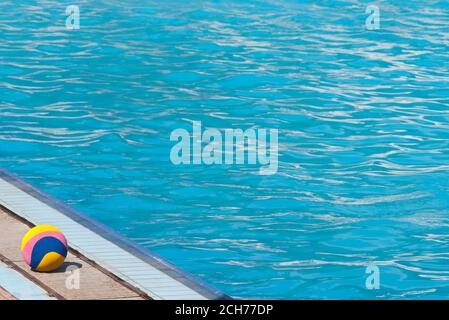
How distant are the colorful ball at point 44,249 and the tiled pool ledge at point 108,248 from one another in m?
0.28

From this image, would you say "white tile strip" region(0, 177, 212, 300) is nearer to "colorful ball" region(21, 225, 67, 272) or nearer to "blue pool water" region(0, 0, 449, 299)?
"colorful ball" region(21, 225, 67, 272)

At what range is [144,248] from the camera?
7.38m

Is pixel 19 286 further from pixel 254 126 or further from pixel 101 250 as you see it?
pixel 254 126

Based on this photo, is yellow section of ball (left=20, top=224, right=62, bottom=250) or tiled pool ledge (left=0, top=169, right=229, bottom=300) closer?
tiled pool ledge (left=0, top=169, right=229, bottom=300)

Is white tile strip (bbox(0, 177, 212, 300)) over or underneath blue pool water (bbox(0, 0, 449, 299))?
underneath

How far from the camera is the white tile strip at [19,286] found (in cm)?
590

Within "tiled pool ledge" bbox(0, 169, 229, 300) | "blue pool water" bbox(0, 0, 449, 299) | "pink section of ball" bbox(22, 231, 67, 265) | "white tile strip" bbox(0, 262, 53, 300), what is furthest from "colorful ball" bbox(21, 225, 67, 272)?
"blue pool water" bbox(0, 0, 449, 299)

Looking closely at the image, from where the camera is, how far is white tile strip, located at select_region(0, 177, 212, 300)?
6230 mm

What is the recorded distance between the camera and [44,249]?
6320 mm

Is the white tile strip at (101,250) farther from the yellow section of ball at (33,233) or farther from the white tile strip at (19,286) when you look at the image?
the white tile strip at (19,286)

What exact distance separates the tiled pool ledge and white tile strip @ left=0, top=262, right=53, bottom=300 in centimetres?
55

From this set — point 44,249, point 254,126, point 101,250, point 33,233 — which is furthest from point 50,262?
point 254,126

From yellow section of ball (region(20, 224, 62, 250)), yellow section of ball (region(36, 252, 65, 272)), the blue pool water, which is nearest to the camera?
yellow section of ball (region(36, 252, 65, 272))

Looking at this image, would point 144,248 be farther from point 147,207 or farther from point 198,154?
point 198,154
